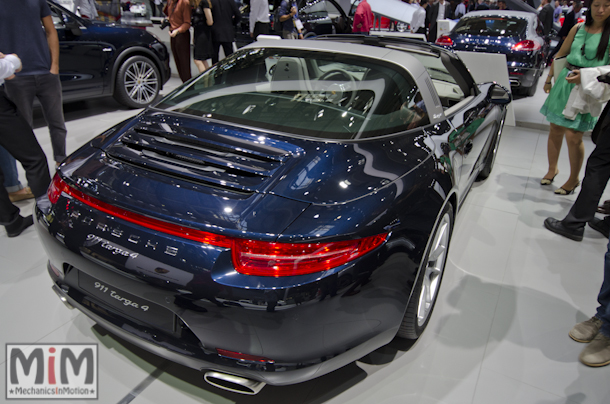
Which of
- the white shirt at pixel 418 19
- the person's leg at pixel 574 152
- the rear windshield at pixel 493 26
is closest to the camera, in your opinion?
the person's leg at pixel 574 152

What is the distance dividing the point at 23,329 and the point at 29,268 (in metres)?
0.58

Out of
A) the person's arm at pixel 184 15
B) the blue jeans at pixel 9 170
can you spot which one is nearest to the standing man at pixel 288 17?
the person's arm at pixel 184 15

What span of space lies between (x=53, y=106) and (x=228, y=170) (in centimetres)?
264

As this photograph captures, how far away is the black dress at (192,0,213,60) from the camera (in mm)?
5547

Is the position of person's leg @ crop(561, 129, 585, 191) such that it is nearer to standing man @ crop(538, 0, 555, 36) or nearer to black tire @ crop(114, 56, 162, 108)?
black tire @ crop(114, 56, 162, 108)

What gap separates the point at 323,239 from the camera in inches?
51.6

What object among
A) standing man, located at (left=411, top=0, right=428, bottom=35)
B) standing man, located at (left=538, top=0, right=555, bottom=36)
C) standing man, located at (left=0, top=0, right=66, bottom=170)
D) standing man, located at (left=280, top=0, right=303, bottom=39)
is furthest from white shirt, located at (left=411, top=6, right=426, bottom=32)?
standing man, located at (left=0, top=0, right=66, bottom=170)

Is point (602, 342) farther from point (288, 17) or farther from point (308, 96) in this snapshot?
point (288, 17)

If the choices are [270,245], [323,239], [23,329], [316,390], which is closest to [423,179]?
A: [323,239]

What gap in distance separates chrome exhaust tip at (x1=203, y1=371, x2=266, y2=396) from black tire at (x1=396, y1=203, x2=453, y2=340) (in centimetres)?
73

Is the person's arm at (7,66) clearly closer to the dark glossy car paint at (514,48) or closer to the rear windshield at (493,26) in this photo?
the dark glossy car paint at (514,48)

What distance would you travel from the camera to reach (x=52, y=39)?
3178 mm

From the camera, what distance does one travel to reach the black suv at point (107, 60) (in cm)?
476

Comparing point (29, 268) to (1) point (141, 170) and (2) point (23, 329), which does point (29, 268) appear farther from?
(1) point (141, 170)
